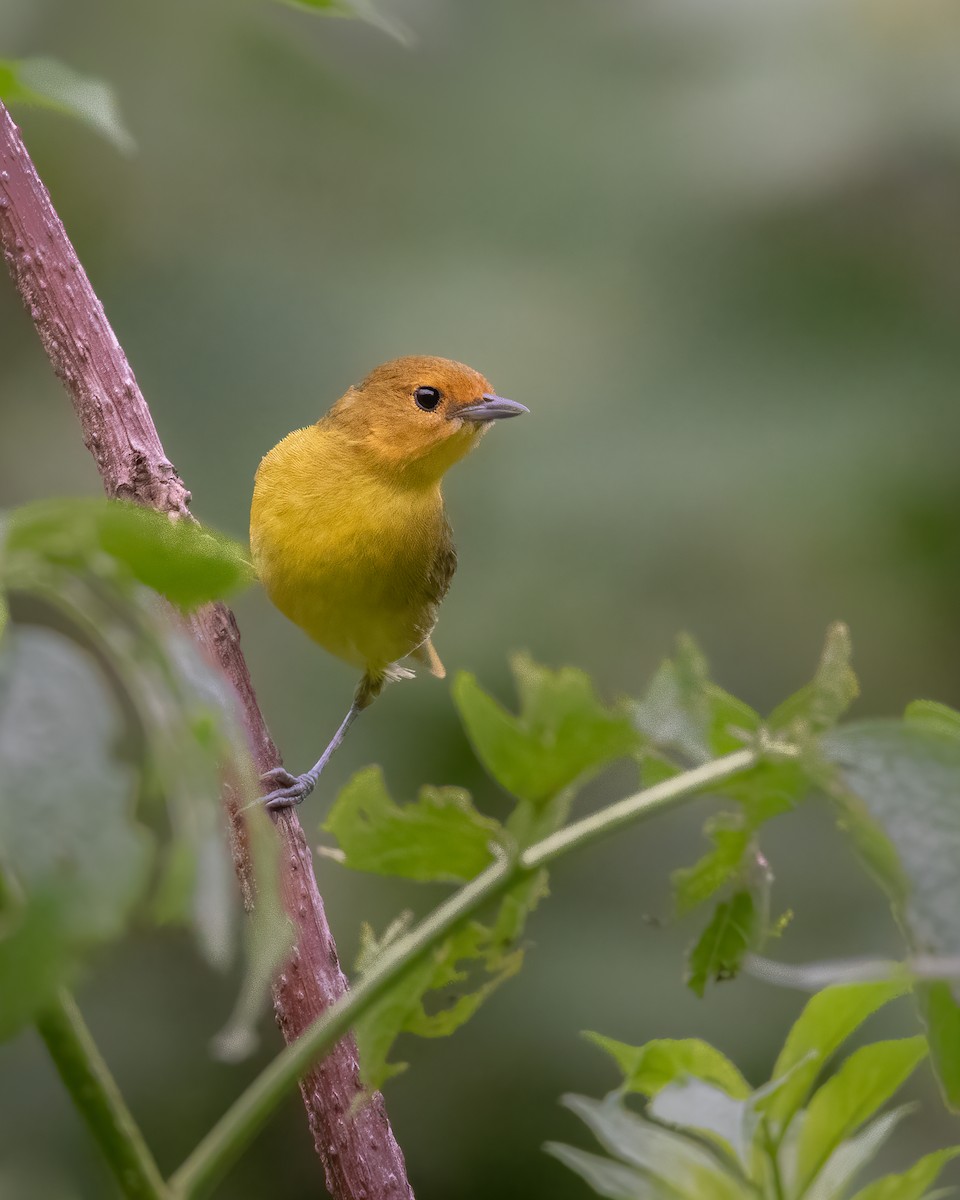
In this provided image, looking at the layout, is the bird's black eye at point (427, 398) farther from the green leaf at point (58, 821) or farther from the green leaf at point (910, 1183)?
the green leaf at point (58, 821)

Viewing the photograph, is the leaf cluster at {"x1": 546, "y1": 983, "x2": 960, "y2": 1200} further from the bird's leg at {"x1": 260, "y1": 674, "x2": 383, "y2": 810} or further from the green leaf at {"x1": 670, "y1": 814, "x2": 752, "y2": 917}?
the bird's leg at {"x1": 260, "y1": 674, "x2": 383, "y2": 810}

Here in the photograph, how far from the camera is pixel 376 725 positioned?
4.87 meters

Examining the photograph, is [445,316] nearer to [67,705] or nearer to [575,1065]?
[575,1065]

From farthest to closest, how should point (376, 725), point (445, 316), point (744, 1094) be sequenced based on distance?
point (445, 316) → point (376, 725) → point (744, 1094)

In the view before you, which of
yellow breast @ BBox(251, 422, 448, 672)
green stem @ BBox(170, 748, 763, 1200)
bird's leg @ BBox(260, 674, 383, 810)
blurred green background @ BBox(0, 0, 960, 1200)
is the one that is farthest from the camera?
blurred green background @ BBox(0, 0, 960, 1200)

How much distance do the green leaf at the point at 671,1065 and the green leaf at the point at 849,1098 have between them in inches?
2.5

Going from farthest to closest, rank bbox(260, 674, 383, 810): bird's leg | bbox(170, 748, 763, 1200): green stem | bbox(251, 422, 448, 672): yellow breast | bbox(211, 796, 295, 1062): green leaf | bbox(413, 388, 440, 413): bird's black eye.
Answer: bbox(413, 388, 440, 413): bird's black eye
bbox(251, 422, 448, 672): yellow breast
bbox(260, 674, 383, 810): bird's leg
bbox(170, 748, 763, 1200): green stem
bbox(211, 796, 295, 1062): green leaf

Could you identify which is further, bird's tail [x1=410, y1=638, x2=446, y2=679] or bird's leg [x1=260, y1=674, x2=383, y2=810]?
bird's tail [x1=410, y1=638, x2=446, y2=679]

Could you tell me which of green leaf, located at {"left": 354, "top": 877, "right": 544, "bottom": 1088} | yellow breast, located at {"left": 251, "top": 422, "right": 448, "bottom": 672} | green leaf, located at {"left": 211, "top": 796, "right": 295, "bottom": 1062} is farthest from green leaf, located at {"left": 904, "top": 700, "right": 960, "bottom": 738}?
yellow breast, located at {"left": 251, "top": 422, "right": 448, "bottom": 672}

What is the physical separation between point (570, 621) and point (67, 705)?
14.8 feet

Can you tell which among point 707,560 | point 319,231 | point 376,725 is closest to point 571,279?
point 319,231

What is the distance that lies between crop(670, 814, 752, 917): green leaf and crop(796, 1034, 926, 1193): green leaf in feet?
0.52

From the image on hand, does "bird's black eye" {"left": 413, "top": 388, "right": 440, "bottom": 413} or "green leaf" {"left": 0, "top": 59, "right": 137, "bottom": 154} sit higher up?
"bird's black eye" {"left": 413, "top": 388, "right": 440, "bottom": 413}

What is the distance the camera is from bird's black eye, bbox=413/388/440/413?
418cm
